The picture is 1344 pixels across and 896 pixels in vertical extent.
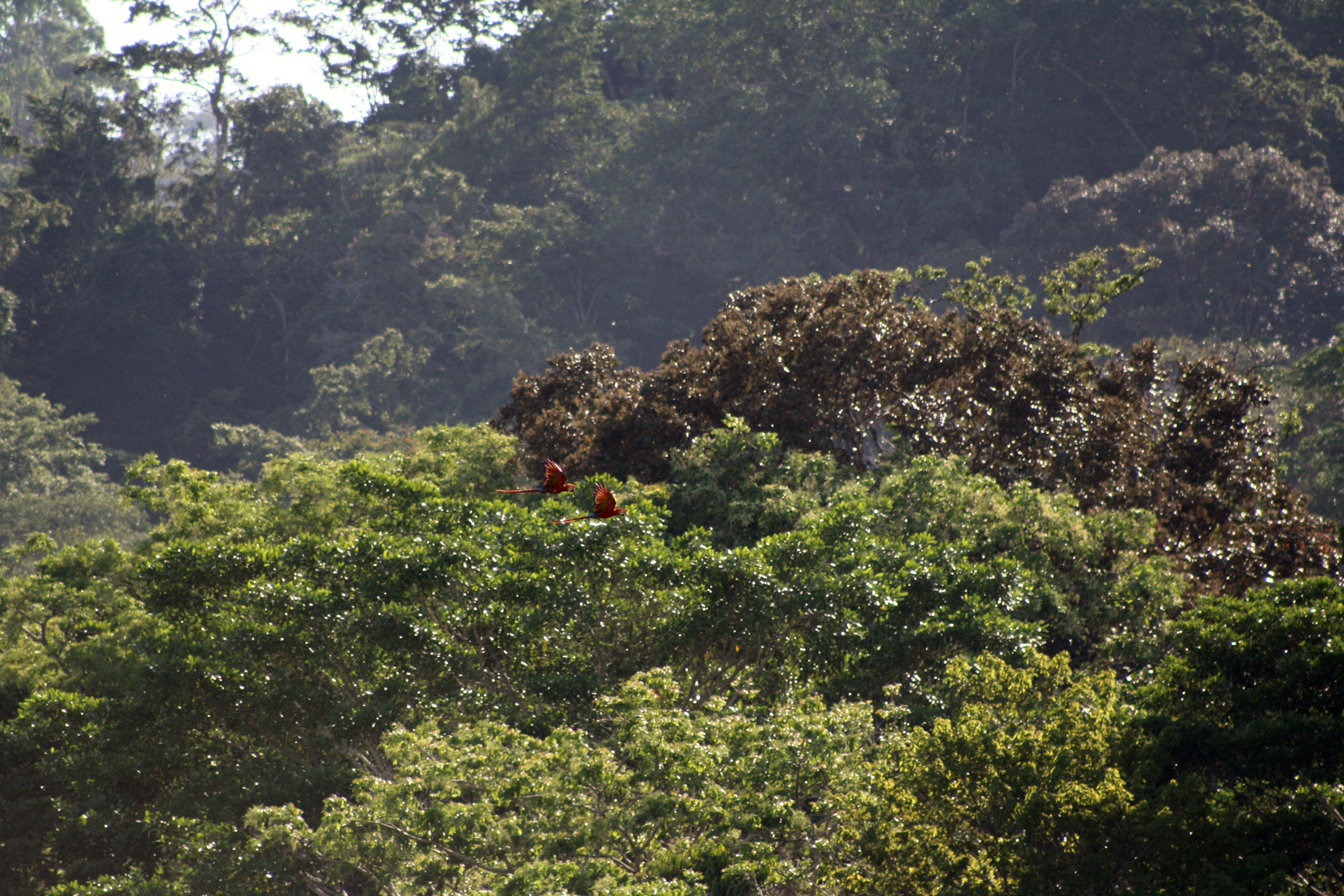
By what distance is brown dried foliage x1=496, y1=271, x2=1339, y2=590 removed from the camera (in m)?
15.3

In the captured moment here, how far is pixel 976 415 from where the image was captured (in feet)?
51.0

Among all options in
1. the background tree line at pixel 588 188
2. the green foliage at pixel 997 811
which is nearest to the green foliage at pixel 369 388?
the background tree line at pixel 588 188

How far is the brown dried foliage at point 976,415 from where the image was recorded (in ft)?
50.2

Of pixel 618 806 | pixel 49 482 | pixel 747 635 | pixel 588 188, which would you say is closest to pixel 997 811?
pixel 618 806

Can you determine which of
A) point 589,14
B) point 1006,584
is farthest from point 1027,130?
point 1006,584

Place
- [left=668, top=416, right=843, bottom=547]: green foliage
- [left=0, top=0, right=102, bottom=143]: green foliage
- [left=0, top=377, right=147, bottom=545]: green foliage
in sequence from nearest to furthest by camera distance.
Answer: [left=668, top=416, right=843, bottom=547]: green foliage → [left=0, top=377, right=147, bottom=545]: green foliage → [left=0, top=0, right=102, bottom=143]: green foliage

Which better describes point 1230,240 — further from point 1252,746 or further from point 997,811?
point 997,811

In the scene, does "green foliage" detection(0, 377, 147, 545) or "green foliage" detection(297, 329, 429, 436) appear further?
"green foliage" detection(297, 329, 429, 436)

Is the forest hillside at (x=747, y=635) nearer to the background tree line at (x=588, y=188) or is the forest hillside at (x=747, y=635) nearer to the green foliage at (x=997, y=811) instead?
the green foliage at (x=997, y=811)

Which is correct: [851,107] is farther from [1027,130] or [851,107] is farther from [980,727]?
[980,727]

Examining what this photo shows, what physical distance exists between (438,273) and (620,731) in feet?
135

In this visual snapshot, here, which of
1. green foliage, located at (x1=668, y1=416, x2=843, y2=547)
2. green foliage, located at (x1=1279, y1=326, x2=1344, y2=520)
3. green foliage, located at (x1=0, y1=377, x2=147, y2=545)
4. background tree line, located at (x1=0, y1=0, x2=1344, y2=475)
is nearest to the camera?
green foliage, located at (x1=668, y1=416, x2=843, y2=547)

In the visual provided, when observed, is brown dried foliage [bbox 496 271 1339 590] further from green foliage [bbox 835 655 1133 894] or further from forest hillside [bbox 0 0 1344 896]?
green foliage [bbox 835 655 1133 894]

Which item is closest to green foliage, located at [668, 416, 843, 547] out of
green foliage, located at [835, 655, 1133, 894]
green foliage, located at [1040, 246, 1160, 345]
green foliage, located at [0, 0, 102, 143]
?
green foliage, located at [835, 655, 1133, 894]
